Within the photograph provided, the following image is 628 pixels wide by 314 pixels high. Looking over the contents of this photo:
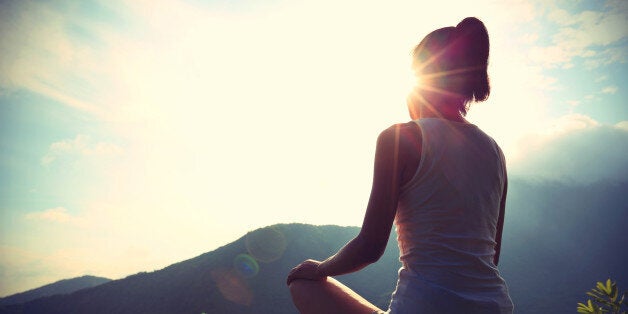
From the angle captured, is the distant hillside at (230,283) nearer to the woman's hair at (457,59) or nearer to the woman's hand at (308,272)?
the woman's hand at (308,272)

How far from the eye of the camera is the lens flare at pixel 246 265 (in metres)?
36.8

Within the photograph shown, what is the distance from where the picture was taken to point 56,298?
39.6 meters

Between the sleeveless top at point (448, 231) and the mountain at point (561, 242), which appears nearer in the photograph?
the sleeveless top at point (448, 231)

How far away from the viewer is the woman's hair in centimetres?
164

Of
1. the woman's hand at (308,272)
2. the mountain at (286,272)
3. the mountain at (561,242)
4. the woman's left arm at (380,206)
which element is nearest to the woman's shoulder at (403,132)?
the woman's left arm at (380,206)

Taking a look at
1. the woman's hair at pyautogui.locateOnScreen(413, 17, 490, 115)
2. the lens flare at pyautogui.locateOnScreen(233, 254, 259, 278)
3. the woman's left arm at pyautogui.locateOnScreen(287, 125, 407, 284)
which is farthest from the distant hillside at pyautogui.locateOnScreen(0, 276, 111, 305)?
the woman's hair at pyautogui.locateOnScreen(413, 17, 490, 115)

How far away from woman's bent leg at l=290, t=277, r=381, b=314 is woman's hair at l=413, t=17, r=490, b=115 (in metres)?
1.21

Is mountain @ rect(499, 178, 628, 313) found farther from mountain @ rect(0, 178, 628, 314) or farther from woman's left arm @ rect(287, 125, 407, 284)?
woman's left arm @ rect(287, 125, 407, 284)

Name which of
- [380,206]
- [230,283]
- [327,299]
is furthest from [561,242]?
[380,206]

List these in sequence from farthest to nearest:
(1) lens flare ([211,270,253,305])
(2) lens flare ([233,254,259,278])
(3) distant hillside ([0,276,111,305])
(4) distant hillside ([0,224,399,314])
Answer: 1. (3) distant hillside ([0,276,111,305])
2. (2) lens flare ([233,254,259,278])
3. (1) lens flare ([211,270,253,305])
4. (4) distant hillside ([0,224,399,314])

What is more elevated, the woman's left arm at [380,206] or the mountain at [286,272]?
the woman's left arm at [380,206]

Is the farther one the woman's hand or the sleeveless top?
the woman's hand

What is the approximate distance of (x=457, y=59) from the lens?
64.6 inches

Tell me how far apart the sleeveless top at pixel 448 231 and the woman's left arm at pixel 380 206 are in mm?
75
